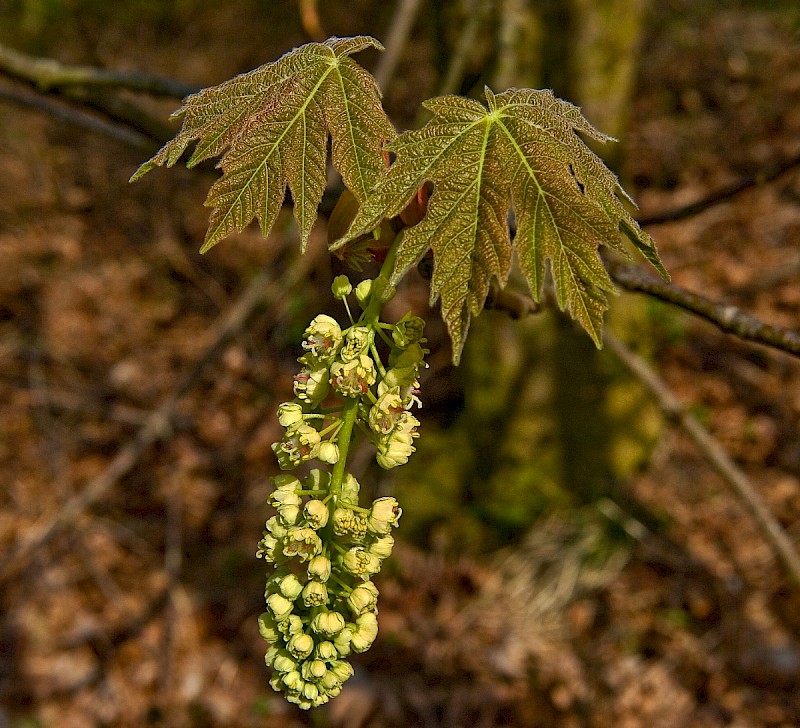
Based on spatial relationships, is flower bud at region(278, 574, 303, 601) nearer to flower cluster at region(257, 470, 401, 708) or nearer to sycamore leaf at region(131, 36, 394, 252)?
flower cluster at region(257, 470, 401, 708)

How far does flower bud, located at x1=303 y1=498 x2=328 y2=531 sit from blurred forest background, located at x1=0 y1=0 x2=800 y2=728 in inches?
37.6

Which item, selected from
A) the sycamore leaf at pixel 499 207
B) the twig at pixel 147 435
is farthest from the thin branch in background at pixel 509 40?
the sycamore leaf at pixel 499 207

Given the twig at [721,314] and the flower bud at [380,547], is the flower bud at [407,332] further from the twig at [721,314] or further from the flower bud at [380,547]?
the twig at [721,314]

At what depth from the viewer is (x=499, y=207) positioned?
3.29 ft

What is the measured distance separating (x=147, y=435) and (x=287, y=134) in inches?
99.6

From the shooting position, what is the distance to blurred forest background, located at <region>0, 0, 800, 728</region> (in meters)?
3.01

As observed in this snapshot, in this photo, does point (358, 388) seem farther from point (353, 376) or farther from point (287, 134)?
point (287, 134)

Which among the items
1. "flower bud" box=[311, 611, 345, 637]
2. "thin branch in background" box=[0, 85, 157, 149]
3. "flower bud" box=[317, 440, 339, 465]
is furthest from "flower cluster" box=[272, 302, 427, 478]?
"thin branch in background" box=[0, 85, 157, 149]

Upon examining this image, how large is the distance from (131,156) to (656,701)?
5325 millimetres

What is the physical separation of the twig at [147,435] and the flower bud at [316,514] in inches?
79.5

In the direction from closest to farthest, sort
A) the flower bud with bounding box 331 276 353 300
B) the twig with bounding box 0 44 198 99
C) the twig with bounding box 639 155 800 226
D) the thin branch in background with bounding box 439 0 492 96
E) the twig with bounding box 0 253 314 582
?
the flower bud with bounding box 331 276 353 300
the twig with bounding box 639 155 800 226
the twig with bounding box 0 44 198 99
the thin branch in background with bounding box 439 0 492 96
the twig with bounding box 0 253 314 582

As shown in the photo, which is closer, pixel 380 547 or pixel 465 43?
pixel 380 547

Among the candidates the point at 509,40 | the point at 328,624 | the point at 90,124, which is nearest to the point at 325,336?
the point at 328,624

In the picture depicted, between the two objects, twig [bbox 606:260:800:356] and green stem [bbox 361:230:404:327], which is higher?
green stem [bbox 361:230:404:327]
